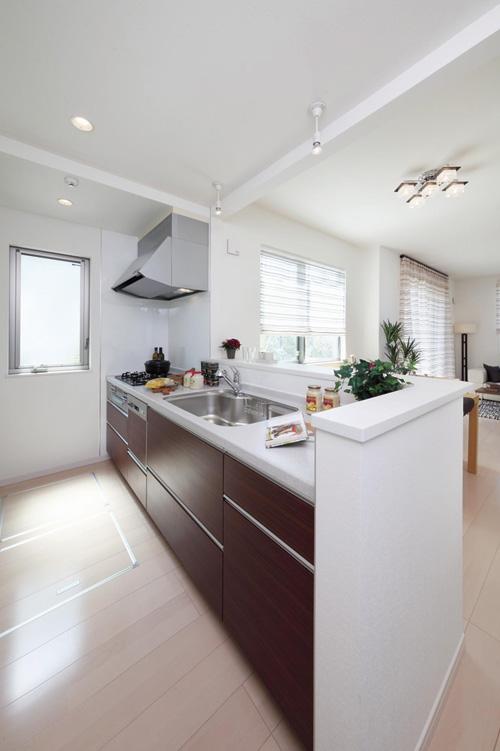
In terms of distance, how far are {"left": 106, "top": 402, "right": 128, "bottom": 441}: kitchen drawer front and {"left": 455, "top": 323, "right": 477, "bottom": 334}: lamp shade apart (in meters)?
7.22

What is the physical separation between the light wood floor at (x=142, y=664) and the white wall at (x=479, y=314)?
6384mm

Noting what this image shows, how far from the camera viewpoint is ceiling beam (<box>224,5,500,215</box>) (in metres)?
1.14

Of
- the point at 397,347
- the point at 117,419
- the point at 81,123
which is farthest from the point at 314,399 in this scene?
the point at 397,347

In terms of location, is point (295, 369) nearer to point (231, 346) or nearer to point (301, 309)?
point (231, 346)

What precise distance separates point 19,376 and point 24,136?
1.76 meters

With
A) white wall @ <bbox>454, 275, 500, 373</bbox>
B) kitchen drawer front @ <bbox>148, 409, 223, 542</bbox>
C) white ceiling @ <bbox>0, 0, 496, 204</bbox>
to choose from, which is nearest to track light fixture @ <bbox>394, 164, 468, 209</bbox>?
white ceiling @ <bbox>0, 0, 496, 204</bbox>

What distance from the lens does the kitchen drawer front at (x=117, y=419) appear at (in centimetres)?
235

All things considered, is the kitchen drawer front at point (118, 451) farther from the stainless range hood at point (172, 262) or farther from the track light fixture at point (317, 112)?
the track light fixture at point (317, 112)

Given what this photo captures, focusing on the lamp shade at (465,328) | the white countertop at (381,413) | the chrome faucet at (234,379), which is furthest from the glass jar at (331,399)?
the lamp shade at (465,328)

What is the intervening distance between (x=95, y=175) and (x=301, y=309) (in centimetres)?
239

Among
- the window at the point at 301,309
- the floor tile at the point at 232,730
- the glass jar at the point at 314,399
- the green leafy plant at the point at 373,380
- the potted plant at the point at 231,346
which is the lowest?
the floor tile at the point at 232,730

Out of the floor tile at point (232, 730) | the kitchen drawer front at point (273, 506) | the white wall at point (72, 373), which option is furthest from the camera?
the white wall at point (72, 373)

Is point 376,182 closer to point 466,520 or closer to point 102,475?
point 466,520

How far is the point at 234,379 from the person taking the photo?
221 cm
